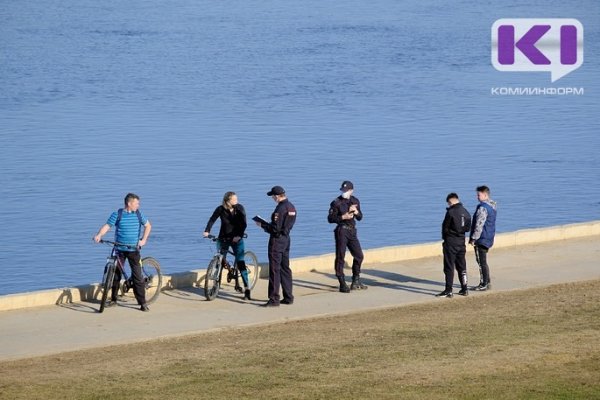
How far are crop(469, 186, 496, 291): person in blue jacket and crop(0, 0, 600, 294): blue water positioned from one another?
39.2ft

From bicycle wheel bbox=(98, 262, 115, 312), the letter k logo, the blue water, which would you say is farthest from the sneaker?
the letter k logo

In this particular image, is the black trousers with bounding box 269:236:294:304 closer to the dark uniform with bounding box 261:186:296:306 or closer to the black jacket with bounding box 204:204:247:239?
the dark uniform with bounding box 261:186:296:306

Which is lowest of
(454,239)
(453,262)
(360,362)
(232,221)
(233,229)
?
(360,362)

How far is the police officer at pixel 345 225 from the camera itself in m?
19.7

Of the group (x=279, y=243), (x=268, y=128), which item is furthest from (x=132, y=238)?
(x=268, y=128)

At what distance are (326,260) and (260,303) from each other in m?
2.84

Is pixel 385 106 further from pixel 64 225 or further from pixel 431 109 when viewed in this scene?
pixel 64 225

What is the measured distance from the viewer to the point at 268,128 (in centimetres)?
4981

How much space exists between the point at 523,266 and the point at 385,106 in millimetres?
34779

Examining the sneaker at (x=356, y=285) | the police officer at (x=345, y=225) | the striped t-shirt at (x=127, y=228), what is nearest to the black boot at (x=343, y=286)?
the police officer at (x=345, y=225)

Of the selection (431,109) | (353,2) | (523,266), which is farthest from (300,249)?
(353,2)

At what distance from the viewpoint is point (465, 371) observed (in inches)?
575

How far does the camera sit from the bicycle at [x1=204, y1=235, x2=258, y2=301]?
19.3 m

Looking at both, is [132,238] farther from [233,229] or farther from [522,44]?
[522,44]
